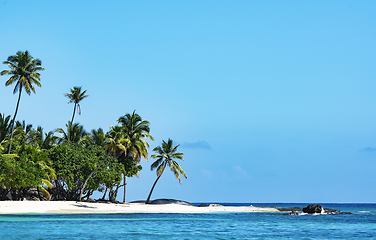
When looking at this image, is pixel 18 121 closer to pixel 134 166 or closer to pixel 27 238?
pixel 134 166

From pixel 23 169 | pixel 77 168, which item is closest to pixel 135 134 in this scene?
pixel 77 168

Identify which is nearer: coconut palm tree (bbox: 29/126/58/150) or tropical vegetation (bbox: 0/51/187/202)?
tropical vegetation (bbox: 0/51/187/202)

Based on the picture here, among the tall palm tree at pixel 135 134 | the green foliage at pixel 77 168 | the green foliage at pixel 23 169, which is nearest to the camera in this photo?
the green foliage at pixel 23 169

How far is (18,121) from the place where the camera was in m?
58.1

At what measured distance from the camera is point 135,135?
57688mm

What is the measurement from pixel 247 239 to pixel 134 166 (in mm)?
40738

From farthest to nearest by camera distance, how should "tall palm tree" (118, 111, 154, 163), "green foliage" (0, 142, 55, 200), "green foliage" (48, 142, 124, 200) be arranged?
"tall palm tree" (118, 111, 154, 163)
"green foliage" (48, 142, 124, 200)
"green foliage" (0, 142, 55, 200)

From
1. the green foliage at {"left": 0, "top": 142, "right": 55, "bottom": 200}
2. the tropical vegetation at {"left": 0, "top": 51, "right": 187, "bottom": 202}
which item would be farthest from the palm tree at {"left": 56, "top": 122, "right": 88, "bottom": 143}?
the green foliage at {"left": 0, "top": 142, "right": 55, "bottom": 200}

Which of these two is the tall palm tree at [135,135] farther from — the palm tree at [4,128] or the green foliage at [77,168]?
the palm tree at [4,128]

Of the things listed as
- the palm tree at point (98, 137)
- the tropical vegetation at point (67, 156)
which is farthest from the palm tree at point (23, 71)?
the palm tree at point (98, 137)

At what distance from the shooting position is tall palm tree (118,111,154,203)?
57.2 m

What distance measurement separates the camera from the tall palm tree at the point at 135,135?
57.2 m

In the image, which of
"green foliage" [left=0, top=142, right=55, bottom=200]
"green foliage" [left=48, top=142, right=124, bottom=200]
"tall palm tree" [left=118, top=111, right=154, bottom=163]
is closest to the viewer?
"green foliage" [left=0, top=142, right=55, bottom=200]

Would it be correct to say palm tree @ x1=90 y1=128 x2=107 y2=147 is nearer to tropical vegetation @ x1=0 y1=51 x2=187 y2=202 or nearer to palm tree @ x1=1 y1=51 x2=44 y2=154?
tropical vegetation @ x1=0 y1=51 x2=187 y2=202
